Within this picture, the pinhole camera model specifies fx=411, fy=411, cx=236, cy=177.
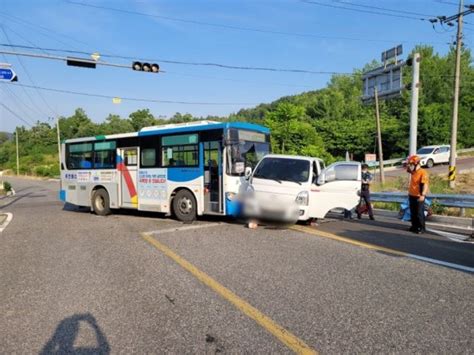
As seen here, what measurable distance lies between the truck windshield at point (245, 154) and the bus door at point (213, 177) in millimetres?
388

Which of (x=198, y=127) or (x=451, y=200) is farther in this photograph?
(x=451, y=200)

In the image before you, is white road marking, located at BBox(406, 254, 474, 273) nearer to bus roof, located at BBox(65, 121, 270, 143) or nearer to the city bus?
the city bus

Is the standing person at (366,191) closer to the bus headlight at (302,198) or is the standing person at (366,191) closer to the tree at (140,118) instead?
the bus headlight at (302,198)

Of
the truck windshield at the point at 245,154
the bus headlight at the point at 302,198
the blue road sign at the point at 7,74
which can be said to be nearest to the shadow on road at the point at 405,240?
the bus headlight at the point at 302,198

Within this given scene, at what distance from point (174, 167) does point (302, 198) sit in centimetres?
431

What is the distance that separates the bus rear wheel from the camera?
467 inches

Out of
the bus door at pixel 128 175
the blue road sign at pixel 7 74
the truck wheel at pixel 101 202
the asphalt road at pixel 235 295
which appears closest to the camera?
the asphalt road at pixel 235 295

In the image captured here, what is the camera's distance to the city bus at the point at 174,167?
1120 centimetres

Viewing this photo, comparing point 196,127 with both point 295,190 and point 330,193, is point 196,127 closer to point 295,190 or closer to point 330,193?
point 295,190

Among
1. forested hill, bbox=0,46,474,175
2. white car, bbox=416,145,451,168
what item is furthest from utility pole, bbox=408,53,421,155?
forested hill, bbox=0,46,474,175

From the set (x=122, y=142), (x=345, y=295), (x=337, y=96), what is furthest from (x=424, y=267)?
(x=337, y=96)

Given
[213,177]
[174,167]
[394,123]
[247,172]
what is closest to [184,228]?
[213,177]

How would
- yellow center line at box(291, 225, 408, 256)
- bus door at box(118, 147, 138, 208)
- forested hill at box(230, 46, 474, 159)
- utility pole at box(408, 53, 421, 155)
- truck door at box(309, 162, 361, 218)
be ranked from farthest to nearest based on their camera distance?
forested hill at box(230, 46, 474, 159) → utility pole at box(408, 53, 421, 155) → bus door at box(118, 147, 138, 208) → truck door at box(309, 162, 361, 218) → yellow center line at box(291, 225, 408, 256)

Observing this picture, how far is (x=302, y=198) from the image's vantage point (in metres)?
9.92
